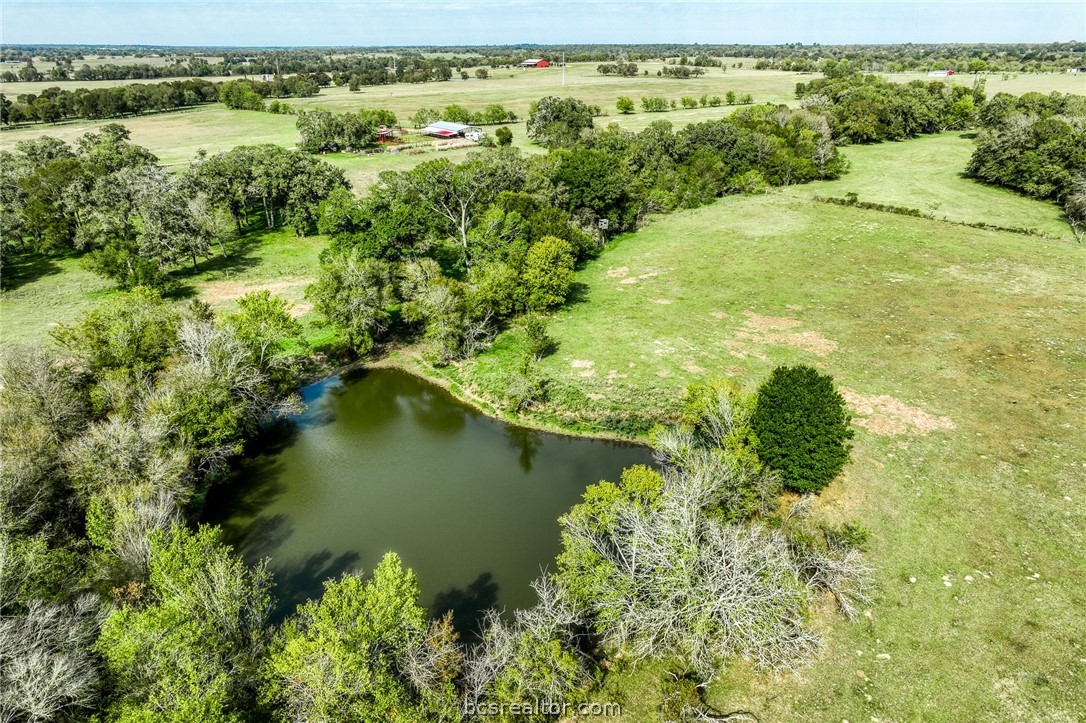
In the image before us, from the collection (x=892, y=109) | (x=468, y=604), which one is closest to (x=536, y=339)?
(x=468, y=604)

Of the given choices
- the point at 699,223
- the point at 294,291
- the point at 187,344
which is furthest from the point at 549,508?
the point at 699,223

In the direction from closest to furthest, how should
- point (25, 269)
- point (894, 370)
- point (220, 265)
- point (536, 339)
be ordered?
point (894, 370), point (536, 339), point (25, 269), point (220, 265)

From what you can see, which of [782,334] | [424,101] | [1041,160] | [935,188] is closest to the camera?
[782,334]

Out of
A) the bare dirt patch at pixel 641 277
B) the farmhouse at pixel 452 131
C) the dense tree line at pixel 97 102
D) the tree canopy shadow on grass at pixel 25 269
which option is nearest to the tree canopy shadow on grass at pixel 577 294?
the bare dirt patch at pixel 641 277

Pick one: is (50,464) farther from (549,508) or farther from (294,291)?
(294,291)

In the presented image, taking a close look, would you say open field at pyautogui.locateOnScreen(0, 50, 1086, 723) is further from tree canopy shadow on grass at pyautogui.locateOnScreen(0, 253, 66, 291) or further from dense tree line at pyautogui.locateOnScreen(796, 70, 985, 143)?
dense tree line at pyautogui.locateOnScreen(796, 70, 985, 143)

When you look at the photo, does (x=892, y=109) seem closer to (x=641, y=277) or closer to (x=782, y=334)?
(x=641, y=277)
